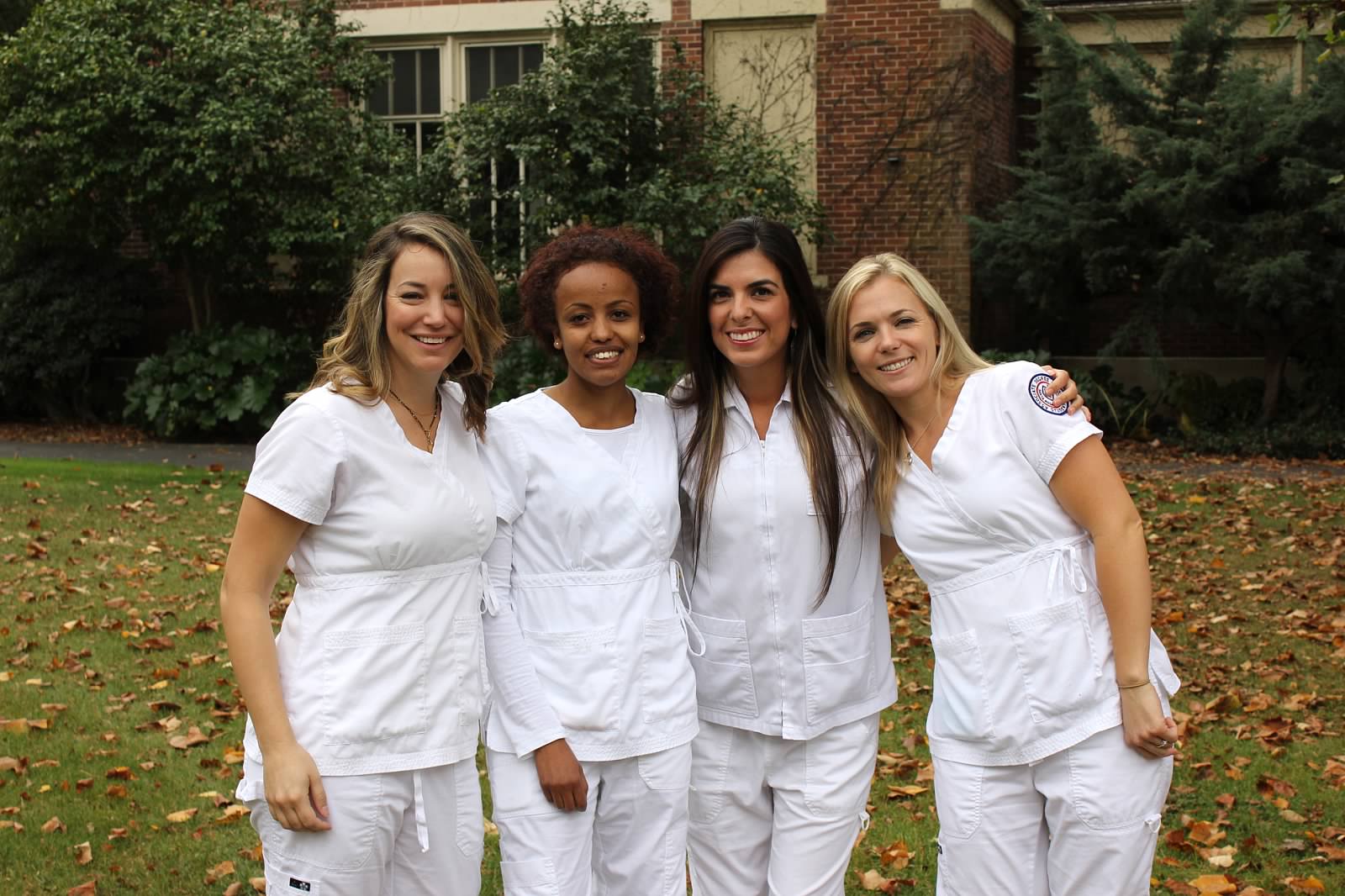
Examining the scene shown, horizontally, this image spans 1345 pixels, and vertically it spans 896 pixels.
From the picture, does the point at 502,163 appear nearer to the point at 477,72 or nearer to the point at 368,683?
the point at 477,72

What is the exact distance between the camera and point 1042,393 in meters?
2.87

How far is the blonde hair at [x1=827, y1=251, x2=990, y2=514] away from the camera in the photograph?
3.05 meters

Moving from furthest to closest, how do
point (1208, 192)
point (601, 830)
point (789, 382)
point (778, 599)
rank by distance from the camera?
point (1208, 192) < point (789, 382) < point (778, 599) < point (601, 830)

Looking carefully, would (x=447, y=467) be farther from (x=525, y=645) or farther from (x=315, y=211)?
(x=315, y=211)

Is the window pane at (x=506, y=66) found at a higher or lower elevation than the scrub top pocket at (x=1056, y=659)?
higher

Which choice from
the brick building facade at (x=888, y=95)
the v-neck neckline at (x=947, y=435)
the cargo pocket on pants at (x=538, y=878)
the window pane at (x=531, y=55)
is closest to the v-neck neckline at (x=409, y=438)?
the cargo pocket on pants at (x=538, y=878)

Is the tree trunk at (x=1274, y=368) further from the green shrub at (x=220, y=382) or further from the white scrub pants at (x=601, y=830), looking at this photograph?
the white scrub pants at (x=601, y=830)

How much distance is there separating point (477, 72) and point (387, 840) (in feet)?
47.4

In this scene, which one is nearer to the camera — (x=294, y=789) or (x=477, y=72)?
(x=294, y=789)

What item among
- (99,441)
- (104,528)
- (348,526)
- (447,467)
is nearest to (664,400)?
(447,467)

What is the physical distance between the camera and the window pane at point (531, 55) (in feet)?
51.6

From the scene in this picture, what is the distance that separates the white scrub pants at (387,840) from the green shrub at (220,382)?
41.4 feet

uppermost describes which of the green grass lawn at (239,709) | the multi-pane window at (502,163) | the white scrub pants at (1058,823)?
the multi-pane window at (502,163)

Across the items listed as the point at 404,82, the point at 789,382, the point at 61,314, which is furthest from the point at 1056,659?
the point at 61,314
